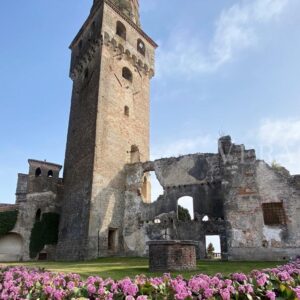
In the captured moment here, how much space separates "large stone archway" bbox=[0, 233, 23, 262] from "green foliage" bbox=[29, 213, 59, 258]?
1.60 meters

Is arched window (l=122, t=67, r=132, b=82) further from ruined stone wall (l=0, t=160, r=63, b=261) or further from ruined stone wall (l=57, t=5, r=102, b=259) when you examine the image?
ruined stone wall (l=0, t=160, r=63, b=261)

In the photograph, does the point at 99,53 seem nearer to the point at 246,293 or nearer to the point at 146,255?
the point at 146,255

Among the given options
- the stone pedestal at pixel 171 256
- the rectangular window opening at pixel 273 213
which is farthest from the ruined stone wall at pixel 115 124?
the rectangular window opening at pixel 273 213

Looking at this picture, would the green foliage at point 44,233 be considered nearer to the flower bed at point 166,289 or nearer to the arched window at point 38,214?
the arched window at point 38,214

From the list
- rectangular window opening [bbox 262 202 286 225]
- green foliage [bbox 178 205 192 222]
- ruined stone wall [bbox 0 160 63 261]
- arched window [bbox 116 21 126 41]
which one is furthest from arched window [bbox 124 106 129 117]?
rectangular window opening [bbox 262 202 286 225]

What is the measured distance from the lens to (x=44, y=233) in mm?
21344

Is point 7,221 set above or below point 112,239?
above

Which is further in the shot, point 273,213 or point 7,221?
point 7,221

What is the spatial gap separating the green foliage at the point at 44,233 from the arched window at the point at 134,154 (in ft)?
22.5

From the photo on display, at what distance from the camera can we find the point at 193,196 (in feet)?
62.1

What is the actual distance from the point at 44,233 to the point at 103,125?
340 inches

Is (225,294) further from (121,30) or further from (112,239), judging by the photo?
(121,30)

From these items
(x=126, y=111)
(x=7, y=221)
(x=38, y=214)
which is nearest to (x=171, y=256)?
(x=126, y=111)

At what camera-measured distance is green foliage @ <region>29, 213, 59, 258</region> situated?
2108 cm
